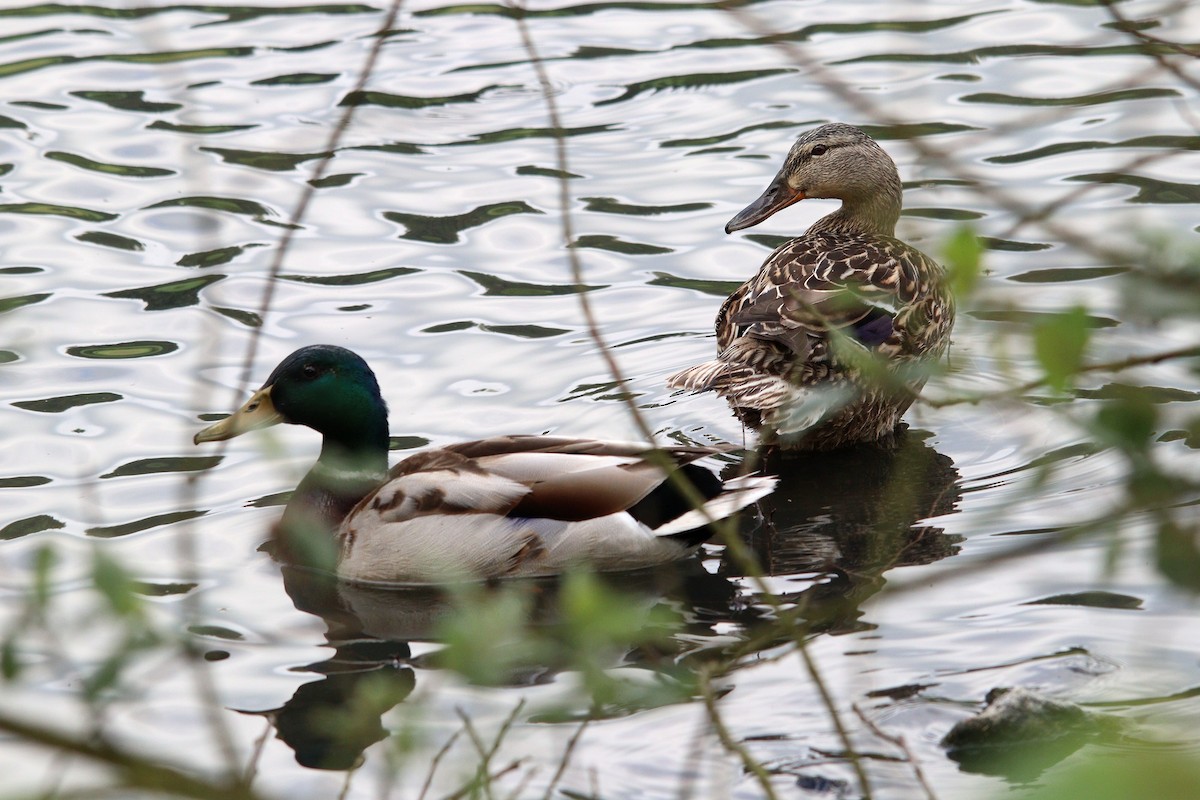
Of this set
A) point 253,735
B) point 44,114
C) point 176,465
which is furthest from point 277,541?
point 44,114

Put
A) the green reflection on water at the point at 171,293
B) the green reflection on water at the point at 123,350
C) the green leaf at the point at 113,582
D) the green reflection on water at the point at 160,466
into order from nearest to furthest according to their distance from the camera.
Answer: the green leaf at the point at 113,582, the green reflection on water at the point at 160,466, the green reflection on water at the point at 123,350, the green reflection on water at the point at 171,293

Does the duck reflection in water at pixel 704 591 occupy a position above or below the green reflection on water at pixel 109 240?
below

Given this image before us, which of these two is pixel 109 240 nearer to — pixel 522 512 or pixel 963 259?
pixel 522 512

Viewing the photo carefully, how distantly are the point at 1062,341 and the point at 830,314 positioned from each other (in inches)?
201

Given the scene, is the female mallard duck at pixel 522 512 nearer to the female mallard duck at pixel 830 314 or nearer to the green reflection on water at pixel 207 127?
the female mallard duck at pixel 830 314

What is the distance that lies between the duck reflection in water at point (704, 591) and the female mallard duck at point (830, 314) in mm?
300

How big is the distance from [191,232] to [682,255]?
9.97 ft

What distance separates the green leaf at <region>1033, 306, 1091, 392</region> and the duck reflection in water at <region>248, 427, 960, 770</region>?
3083mm

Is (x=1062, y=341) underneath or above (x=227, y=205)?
above

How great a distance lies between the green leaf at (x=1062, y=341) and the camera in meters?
2.02

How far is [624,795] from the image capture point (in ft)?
15.6

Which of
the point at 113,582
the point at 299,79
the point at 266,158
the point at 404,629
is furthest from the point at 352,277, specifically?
the point at 113,582

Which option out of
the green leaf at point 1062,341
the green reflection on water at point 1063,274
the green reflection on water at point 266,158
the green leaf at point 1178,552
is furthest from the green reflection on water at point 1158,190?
the green leaf at point 1062,341

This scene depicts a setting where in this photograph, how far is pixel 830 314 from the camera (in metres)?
7.11
